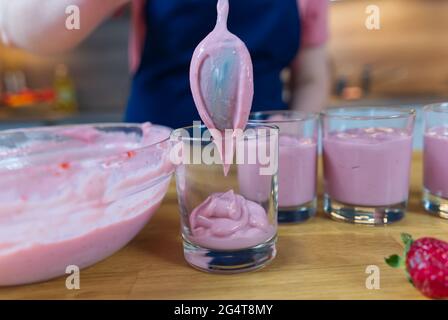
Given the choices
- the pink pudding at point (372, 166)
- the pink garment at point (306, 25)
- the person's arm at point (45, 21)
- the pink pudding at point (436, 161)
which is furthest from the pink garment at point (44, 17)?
the pink pudding at point (436, 161)

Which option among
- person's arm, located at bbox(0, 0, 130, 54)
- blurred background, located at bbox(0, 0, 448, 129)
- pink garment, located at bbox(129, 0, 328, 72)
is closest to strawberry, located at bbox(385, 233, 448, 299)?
person's arm, located at bbox(0, 0, 130, 54)

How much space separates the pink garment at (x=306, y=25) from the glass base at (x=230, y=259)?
0.73 m

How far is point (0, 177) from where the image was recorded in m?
0.44

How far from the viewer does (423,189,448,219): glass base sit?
651 millimetres

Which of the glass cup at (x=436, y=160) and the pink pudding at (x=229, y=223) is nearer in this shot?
the pink pudding at (x=229, y=223)

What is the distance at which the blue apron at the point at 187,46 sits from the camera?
1052 mm

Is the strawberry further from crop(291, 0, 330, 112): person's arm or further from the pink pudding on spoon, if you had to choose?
crop(291, 0, 330, 112): person's arm

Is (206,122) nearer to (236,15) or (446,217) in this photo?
(446,217)

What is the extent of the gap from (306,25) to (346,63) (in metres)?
1.50

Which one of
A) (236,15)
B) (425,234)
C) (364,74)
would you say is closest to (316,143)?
(425,234)

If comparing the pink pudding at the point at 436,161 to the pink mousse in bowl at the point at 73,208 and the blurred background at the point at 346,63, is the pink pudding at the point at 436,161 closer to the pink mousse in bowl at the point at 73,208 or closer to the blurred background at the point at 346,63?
the pink mousse in bowl at the point at 73,208

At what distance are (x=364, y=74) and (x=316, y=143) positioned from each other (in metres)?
2.03

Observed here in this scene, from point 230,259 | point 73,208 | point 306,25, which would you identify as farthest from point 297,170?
point 306,25
